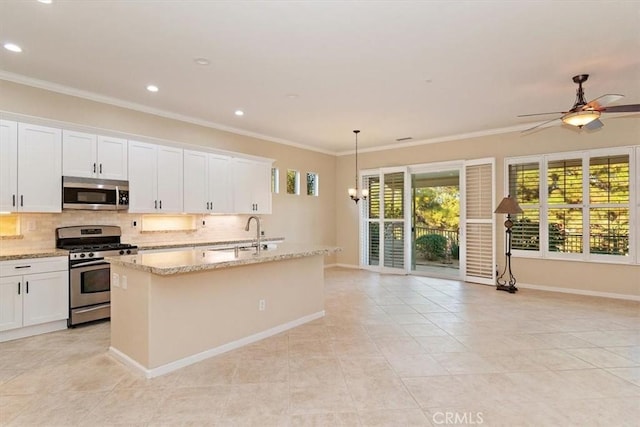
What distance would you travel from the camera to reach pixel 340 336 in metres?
3.88

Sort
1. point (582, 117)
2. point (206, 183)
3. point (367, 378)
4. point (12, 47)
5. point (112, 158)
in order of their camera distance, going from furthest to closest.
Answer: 1. point (206, 183)
2. point (112, 158)
3. point (582, 117)
4. point (12, 47)
5. point (367, 378)

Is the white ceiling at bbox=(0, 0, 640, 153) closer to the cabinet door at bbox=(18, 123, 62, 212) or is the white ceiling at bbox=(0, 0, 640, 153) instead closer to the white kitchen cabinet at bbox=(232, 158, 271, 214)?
the cabinet door at bbox=(18, 123, 62, 212)

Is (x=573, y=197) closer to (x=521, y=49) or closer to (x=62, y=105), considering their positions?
(x=521, y=49)

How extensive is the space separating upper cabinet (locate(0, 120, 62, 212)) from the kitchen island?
5.35 ft

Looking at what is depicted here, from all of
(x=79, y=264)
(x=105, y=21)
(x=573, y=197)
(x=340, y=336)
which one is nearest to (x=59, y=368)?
(x=79, y=264)

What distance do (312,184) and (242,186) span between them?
95.2 inches

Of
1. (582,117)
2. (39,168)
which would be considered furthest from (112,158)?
(582,117)

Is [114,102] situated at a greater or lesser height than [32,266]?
greater

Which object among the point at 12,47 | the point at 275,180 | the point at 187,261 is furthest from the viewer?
the point at 275,180

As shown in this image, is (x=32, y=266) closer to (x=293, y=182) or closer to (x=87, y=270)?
(x=87, y=270)

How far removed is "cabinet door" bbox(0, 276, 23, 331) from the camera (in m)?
3.66

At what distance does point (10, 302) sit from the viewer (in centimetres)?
371

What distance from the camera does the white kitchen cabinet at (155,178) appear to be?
16.2 feet

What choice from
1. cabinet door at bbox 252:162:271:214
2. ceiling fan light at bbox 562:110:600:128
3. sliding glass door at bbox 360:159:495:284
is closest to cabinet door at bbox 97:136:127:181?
cabinet door at bbox 252:162:271:214
